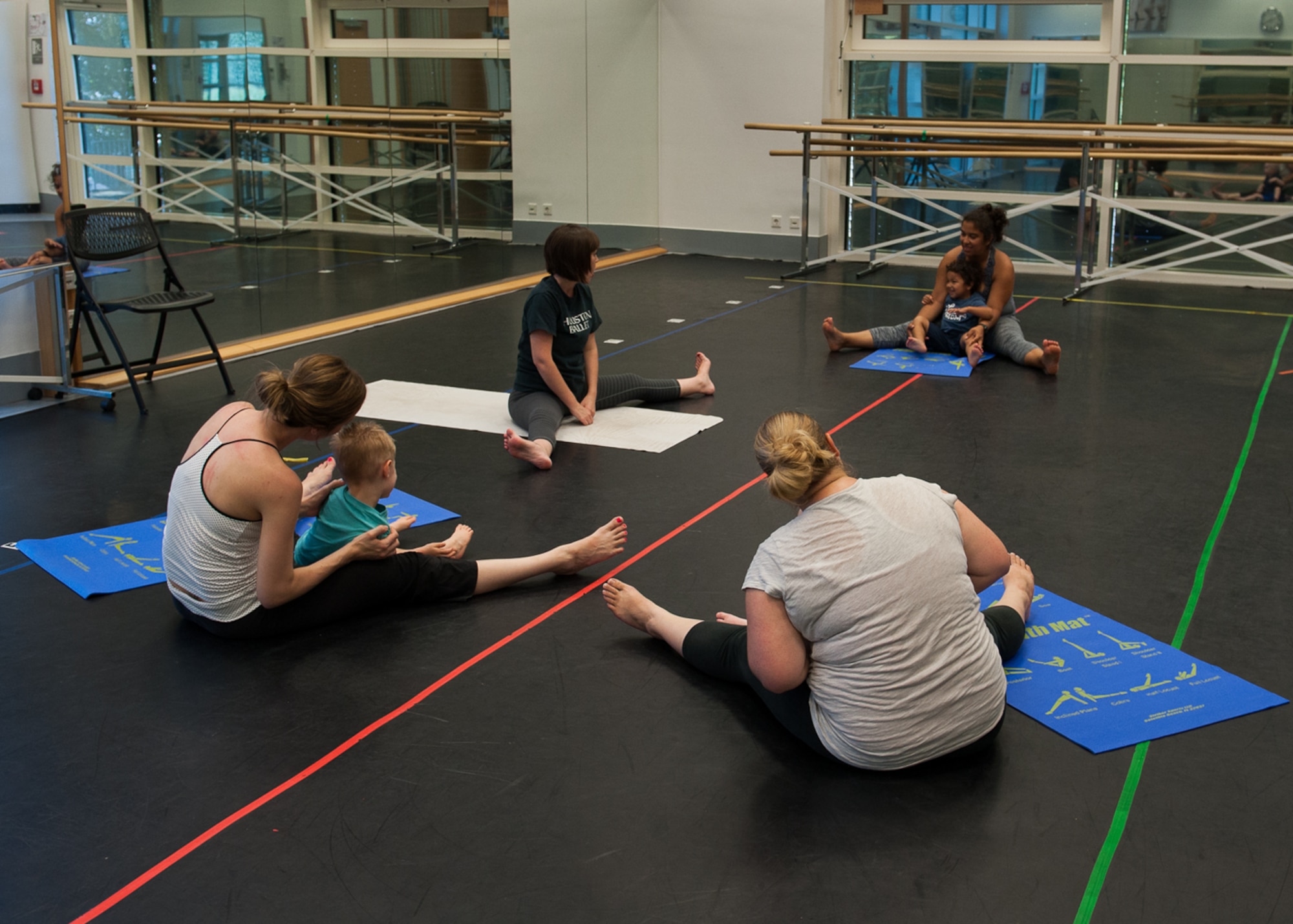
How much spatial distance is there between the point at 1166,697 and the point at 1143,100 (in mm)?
7411

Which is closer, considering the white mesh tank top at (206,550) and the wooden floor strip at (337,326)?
the white mesh tank top at (206,550)

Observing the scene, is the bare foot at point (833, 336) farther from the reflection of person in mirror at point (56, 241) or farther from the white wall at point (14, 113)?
the white wall at point (14, 113)

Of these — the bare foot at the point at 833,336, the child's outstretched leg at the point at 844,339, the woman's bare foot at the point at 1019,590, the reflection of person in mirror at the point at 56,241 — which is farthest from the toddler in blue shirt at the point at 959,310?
the reflection of person in mirror at the point at 56,241

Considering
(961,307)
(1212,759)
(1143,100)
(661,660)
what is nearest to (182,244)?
(961,307)

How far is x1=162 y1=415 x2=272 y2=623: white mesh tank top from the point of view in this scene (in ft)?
9.32

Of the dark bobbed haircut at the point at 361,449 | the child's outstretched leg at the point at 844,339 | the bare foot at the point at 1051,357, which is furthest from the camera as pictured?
the child's outstretched leg at the point at 844,339

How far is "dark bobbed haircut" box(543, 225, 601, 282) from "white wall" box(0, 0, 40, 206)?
2519 millimetres

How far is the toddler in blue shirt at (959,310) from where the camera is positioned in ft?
20.3

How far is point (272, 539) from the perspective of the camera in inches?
110

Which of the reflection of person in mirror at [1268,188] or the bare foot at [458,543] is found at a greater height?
the reflection of person in mirror at [1268,188]

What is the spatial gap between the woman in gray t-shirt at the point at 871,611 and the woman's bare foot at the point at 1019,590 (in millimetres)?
510

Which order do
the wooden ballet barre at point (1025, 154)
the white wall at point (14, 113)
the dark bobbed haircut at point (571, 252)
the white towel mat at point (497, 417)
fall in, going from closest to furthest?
the dark bobbed haircut at point (571, 252) < the white towel mat at point (497, 417) < the white wall at point (14, 113) < the wooden ballet barre at point (1025, 154)

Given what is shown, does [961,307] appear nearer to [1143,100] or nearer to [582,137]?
[1143,100]

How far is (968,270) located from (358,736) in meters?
4.52
